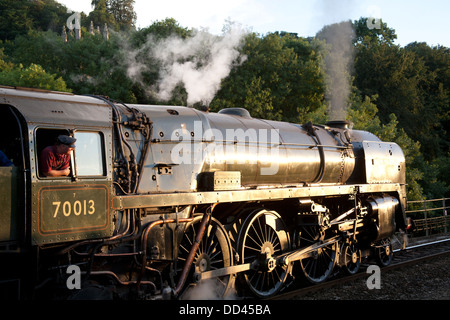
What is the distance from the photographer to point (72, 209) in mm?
5316

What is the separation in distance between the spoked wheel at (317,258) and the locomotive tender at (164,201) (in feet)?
0.15

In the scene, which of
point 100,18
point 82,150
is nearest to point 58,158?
point 82,150

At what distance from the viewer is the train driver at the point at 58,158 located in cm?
516

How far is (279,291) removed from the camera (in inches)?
352

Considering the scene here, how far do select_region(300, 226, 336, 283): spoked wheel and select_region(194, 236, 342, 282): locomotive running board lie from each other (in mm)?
150

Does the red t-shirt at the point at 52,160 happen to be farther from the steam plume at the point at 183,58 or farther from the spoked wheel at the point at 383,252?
the steam plume at the point at 183,58

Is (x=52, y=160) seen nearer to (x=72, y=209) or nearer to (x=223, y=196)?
(x=72, y=209)

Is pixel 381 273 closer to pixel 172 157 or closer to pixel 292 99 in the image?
pixel 172 157

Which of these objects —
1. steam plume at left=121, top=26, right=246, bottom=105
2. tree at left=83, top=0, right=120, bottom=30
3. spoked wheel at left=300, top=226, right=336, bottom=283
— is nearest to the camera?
spoked wheel at left=300, top=226, right=336, bottom=283

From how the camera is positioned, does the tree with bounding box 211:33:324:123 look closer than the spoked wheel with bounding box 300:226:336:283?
No

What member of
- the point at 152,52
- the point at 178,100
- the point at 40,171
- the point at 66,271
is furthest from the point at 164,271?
the point at 152,52

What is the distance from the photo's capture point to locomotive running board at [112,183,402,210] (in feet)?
19.5

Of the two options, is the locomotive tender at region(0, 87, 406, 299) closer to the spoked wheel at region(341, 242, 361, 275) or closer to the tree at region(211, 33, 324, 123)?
the spoked wheel at region(341, 242, 361, 275)

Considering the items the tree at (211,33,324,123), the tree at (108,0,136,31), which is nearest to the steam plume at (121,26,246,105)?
the tree at (211,33,324,123)
